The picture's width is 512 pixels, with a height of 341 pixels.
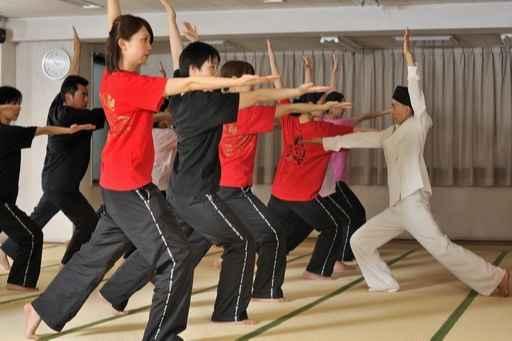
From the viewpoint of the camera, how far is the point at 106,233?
166 inches

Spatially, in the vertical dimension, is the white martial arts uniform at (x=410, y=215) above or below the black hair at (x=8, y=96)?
below

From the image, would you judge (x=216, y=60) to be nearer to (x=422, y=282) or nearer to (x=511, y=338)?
(x=511, y=338)

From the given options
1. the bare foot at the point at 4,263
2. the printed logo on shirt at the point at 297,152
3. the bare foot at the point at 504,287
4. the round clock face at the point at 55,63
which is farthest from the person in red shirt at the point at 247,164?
the round clock face at the point at 55,63

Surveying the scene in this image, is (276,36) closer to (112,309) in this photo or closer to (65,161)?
(65,161)

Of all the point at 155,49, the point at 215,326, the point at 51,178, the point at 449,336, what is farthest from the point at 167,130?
the point at 155,49

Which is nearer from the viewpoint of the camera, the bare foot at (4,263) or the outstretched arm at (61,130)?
the outstretched arm at (61,130)

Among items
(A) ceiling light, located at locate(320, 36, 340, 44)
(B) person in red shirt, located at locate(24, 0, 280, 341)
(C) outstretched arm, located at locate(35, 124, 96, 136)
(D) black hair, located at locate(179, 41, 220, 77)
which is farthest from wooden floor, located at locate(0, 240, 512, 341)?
(A) ceiling light, located at locate(320, 36, 340, 44)

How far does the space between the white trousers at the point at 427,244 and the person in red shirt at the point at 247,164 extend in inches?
41.6

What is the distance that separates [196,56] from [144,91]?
808mm

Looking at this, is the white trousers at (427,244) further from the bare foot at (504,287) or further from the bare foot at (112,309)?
the bare foot at (112,309)

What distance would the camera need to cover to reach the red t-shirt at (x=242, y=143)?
5.30 m

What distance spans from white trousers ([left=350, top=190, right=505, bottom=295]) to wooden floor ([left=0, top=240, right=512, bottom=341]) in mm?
123

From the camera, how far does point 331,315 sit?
5270 mm

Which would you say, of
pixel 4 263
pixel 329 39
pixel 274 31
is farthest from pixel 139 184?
pixel 329 39
